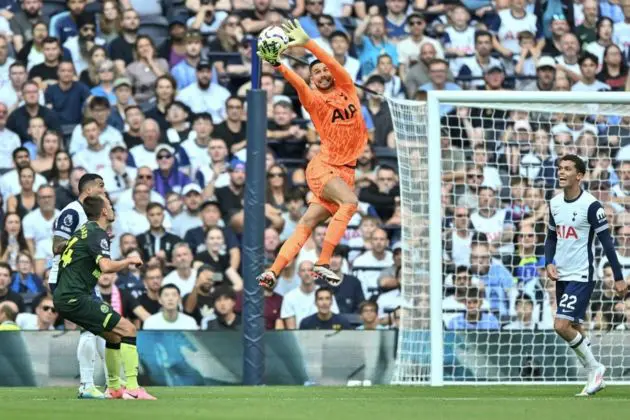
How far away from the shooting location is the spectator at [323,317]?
17.3 metres

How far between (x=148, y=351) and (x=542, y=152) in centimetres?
612

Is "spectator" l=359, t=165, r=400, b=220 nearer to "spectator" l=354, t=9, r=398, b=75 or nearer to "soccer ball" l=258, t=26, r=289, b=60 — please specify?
"spectator" l=354, t=9, r=398, b=75

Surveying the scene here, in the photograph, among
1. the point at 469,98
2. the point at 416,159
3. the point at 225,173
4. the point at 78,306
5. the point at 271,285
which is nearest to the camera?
the point at 78,306

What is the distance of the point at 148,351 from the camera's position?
53.0 feet

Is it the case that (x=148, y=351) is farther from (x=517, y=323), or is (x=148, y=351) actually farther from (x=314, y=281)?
(x=517, y=323)

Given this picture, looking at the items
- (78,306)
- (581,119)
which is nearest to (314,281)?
(581,119)

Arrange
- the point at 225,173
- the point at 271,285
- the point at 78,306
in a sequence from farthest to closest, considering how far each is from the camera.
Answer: the point at 225,173, the point at 271,285, the point at 78,306

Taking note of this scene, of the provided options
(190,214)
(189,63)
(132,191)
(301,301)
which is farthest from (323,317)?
(189,63)

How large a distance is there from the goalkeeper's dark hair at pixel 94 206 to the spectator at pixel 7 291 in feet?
17.3

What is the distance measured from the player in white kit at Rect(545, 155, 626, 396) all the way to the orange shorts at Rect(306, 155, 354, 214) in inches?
80.6

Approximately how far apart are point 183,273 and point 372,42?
5.32m

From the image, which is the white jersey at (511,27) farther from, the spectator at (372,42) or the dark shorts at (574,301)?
the dark shorts at (574,301)

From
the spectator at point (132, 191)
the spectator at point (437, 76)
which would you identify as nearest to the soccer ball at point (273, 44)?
the spectator at point (132, 191)

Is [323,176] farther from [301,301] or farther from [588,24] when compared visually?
[588,24]
